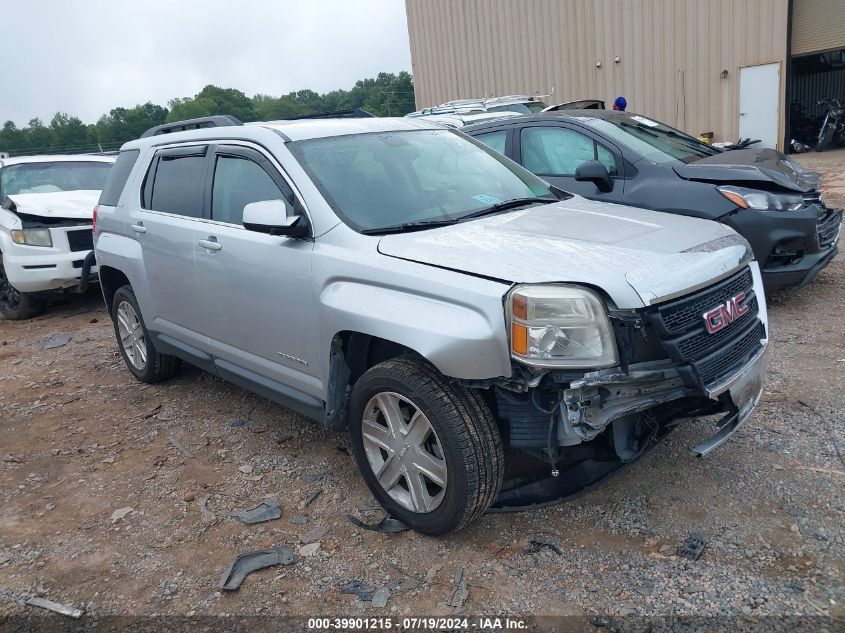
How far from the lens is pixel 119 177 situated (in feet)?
16.8

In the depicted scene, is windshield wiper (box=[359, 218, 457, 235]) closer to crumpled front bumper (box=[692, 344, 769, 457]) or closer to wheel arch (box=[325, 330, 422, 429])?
wheel arch (box=[325, 330, 422, 429])

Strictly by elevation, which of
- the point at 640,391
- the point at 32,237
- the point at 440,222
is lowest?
the point at 640,391

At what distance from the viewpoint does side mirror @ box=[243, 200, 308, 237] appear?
3178 millimetres

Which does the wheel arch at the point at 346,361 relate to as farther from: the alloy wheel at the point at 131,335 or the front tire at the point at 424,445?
the alloy wheel at the point at 131,335

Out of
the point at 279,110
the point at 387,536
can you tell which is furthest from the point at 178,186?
the point at 279,110

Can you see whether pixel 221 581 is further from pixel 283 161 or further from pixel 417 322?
pixel 283 161

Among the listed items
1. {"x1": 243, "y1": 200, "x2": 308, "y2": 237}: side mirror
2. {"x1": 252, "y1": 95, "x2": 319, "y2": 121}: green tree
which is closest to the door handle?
{"x1": 243, "y1": 200, "x2": 308, "y2": 237}: side mirror

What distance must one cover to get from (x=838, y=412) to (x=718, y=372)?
5.25ft

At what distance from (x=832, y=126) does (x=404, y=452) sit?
19.9 m

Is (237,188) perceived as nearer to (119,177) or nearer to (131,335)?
(119,177)

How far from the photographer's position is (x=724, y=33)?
1683 cm

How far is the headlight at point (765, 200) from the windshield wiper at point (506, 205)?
229cm

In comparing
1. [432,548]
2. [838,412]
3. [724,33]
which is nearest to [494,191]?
[432,548]

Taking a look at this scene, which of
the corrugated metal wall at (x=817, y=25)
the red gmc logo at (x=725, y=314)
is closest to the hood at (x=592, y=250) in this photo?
the red gmc logo at (x=725, y=314)
